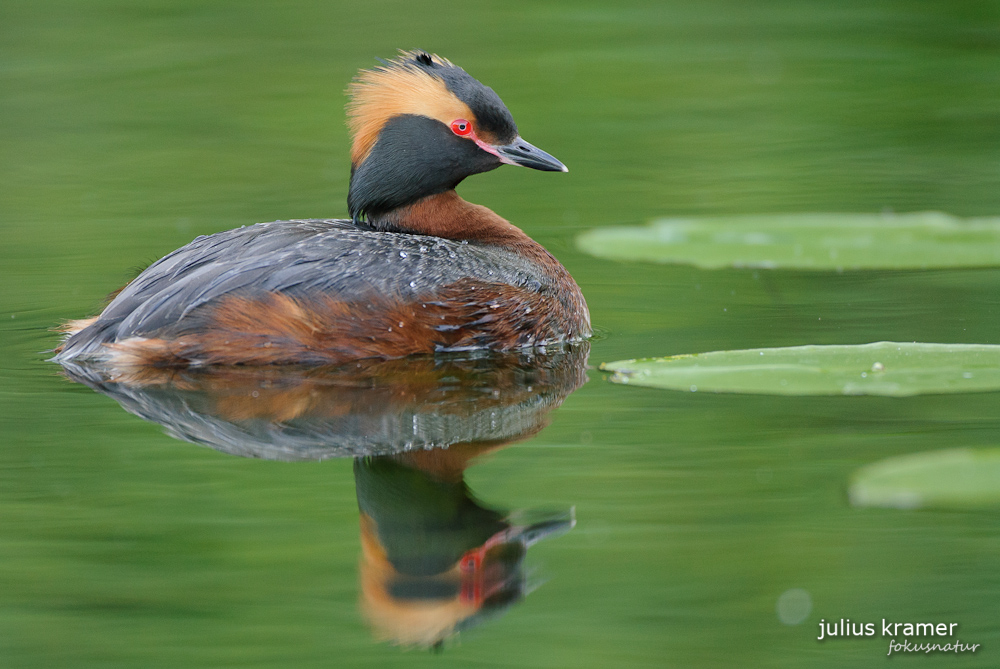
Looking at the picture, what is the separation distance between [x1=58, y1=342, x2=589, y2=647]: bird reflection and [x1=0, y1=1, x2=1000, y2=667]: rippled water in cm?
2

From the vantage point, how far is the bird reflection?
4.55 metres

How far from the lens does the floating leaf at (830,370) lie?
578 centimetres

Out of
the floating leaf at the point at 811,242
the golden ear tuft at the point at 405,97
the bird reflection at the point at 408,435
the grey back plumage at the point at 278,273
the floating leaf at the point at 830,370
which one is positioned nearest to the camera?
the bird reflection at the point at 408,435

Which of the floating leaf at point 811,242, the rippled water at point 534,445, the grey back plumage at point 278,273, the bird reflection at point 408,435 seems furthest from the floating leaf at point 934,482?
the floating leaf at point 811,242

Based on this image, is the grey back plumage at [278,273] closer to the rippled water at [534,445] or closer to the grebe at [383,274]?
the grebe at [383,274]

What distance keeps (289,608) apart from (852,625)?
175 cm

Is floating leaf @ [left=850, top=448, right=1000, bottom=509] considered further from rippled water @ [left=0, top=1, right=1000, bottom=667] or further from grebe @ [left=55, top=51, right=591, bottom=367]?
grebe @ [left=55, top=51, right=591, bottom=367]

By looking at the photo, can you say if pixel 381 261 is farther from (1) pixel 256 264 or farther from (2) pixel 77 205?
(2) pixel 77 205

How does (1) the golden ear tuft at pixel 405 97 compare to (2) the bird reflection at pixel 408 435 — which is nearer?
(2) the bird reflection at pixel 408 435

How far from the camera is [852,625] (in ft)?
14.0

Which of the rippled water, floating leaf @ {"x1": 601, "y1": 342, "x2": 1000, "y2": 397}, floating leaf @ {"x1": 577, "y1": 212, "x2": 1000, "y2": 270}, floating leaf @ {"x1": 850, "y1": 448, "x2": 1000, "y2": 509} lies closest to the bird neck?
the rippled water

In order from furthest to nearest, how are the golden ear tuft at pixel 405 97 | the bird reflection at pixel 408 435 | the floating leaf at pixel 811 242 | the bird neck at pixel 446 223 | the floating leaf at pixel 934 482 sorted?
the floating leaf at pixel 811 242 < the bird neck at pixel 446 223 < the golden ear tuft at pixel 405 97 < the floating leaf at pixel 934 482 < the bird reflection at pixel 408 435

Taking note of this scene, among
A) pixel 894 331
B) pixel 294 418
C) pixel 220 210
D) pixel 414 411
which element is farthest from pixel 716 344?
pixel 220 210

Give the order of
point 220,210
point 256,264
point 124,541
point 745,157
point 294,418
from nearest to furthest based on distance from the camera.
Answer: point 124,541
point 294,418
point 256,264
point 220,210
point 745,157
